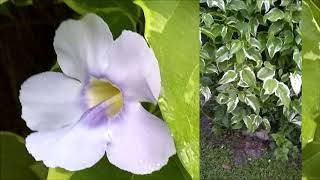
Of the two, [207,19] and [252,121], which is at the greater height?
[207,19]

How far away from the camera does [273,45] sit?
101 cm

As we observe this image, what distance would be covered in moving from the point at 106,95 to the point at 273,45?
1.03 ft

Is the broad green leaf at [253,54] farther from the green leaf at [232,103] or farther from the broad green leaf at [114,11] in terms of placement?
the broad green leaf at [114,11]

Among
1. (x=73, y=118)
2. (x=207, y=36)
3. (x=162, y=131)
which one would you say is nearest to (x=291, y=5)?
(x=207, y=36)

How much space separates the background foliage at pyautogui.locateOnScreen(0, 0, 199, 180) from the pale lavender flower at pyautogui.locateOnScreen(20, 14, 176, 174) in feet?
0.05

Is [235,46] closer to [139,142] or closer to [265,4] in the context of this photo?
[265,4]

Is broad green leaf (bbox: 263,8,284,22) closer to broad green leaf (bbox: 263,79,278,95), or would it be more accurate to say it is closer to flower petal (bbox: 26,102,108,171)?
broad green leaf (bbox: 263,79,278,95)

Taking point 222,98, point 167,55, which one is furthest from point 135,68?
point 222,98

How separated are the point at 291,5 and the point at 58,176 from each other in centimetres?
52


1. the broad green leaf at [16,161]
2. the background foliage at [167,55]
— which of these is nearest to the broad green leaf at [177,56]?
the background foliage at [167,55]

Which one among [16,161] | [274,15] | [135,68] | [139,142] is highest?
[274,15]

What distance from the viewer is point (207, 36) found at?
99 cm

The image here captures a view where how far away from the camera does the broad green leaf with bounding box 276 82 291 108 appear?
3.31 feet

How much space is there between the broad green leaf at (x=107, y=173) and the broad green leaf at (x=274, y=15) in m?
0.30
